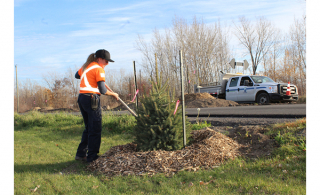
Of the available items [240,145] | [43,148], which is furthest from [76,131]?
[240,145]

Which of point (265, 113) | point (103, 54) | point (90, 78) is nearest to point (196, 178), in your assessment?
point (90, 78)

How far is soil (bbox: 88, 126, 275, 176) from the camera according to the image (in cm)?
404

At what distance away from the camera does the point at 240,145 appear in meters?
4.76

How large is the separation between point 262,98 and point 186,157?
13.5m

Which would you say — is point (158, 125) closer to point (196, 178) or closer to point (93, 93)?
point (196, 178)

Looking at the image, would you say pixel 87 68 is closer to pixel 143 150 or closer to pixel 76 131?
pixel 143 150

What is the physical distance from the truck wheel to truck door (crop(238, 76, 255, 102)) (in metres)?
0.41

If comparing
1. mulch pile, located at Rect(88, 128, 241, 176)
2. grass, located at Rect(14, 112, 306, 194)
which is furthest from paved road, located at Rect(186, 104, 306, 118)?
mulch pile, located at Rect(88, 128, 241, 176)

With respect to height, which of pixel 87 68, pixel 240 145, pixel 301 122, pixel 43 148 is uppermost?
pixel 87 68

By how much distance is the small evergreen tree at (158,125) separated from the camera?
4484mm

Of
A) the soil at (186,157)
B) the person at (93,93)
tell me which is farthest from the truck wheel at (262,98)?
the person at (93,93)

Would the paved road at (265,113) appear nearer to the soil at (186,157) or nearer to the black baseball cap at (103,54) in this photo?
the soil at (186,157)

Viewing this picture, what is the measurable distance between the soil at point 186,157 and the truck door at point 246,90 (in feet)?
41.0

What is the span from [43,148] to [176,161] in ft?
14.1
